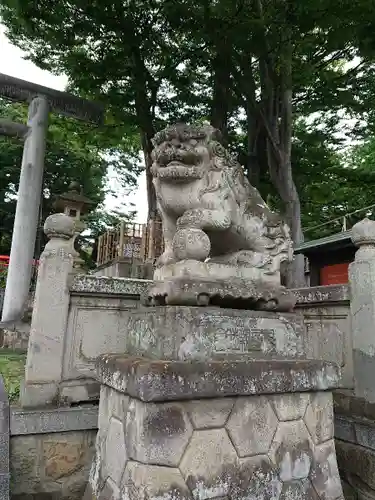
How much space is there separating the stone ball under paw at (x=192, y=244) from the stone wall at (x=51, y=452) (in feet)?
5.02

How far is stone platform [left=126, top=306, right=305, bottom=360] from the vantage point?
213 cm

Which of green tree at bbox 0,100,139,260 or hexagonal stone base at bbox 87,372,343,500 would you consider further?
green tree at bbox 0,100,139,260

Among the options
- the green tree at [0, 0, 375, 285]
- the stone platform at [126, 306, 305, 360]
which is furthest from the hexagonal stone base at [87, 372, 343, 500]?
the green tree at [0, 0, 375, 285]

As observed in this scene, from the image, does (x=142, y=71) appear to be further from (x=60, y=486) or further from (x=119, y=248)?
Answer: (x=60, y=486)

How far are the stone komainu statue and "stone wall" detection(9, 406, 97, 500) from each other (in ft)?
4.40

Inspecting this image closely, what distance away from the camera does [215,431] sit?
2008 mm

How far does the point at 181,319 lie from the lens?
2.15 m

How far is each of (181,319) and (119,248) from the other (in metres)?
10.4

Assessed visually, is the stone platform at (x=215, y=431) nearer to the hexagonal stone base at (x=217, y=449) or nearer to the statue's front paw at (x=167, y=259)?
the hexagonal stone base at (x=217, y=449)

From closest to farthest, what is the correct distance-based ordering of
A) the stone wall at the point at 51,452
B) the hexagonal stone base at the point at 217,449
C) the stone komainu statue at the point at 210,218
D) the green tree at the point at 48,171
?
the hexagonal stone base at the point at 217,449
the stone komainu statue at the point at 210,218
the stone wall at the point at 51,452
the green tree at the point at 48,171

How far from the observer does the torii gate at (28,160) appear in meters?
8.19

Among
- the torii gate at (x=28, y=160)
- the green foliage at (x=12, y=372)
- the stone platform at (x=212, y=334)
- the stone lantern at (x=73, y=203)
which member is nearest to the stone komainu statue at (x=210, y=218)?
the stone platform at (x=212, y=334)

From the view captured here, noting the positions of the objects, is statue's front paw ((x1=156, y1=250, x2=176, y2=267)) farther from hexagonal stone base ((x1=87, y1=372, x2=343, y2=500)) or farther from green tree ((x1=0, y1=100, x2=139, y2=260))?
green tree ((x1=0, y1=100, x2=139, y2=260))

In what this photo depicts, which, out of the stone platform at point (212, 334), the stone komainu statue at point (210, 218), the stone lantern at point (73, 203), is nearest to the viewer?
the stone platform at point (212, 334)
